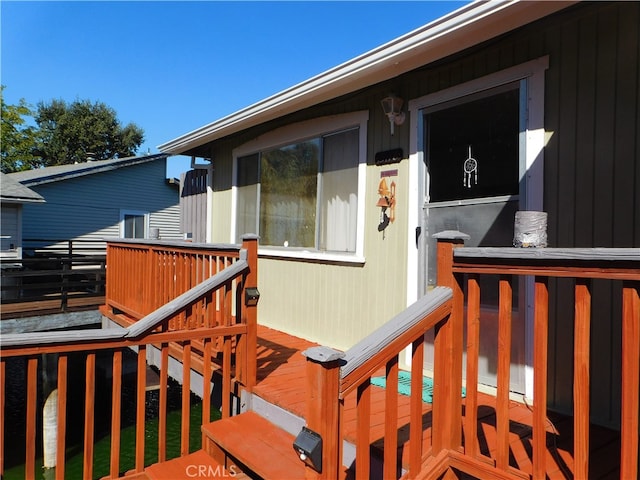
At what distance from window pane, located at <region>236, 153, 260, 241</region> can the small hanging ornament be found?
302 cm

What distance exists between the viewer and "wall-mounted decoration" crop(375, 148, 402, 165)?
12.1 feet

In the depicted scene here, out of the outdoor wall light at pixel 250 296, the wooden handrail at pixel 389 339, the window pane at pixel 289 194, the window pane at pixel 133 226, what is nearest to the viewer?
the wooden handrail at pixel 389 339

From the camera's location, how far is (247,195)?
5777mm

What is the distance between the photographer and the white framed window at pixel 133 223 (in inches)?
559

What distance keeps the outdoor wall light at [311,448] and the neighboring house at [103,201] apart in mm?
12426

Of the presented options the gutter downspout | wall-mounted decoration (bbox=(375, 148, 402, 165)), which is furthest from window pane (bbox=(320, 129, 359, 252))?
the gutter downspout

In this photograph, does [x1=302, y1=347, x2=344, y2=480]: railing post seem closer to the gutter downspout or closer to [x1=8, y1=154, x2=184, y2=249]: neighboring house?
the gutter downspout

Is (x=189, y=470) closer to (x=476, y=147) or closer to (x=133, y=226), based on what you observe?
(x=476, y=147)

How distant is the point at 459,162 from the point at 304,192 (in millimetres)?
2018

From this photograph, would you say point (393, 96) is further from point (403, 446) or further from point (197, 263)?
point (403, 446)

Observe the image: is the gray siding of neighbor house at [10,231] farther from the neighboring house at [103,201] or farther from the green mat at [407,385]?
the green mat at [407,385]

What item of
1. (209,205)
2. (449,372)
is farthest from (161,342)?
(209,205)

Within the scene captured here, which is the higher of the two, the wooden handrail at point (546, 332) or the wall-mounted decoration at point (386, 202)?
the wall-mounted decoration at point (386, 202)

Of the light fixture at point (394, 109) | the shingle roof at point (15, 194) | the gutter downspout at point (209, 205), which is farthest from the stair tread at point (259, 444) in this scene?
the shingle roof at point (15, 194)
